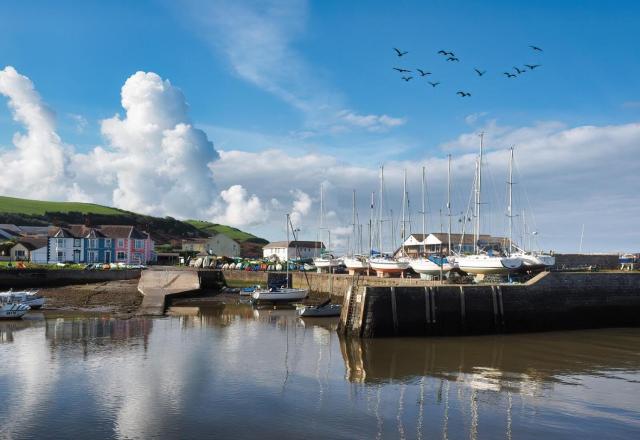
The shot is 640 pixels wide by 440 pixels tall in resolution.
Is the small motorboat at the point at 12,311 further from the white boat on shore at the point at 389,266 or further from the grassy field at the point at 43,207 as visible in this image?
the grassy field at the point at 43,207

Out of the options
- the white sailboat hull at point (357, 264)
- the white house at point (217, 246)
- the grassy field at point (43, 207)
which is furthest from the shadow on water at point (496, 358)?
the grassy field at point (43, 207)

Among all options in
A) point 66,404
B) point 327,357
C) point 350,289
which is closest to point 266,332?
point 350,289

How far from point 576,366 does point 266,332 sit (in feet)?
53.5

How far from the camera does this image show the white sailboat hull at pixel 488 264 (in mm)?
41562

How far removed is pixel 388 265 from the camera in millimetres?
52531

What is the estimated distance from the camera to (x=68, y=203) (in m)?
162

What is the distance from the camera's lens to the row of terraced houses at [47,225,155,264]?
76.3 m

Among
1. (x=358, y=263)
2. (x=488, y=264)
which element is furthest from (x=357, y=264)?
(x=488, y=264)

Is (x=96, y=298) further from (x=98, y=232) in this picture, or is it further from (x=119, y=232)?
(x=119, y=232)

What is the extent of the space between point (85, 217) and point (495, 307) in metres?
112

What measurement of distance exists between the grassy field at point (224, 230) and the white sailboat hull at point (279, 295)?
11916cm

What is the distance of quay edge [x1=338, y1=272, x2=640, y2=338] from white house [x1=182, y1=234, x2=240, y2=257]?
8288 cm

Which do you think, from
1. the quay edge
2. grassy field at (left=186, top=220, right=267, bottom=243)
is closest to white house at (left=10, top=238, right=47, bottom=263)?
the quay edge

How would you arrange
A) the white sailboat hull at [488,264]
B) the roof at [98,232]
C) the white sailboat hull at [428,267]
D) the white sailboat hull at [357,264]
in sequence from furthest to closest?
the roof at [98,232] < the white sailboat hull at [357,264] < the white sailboat hull at [428,267] < the white sailboat hull at [488,264]
